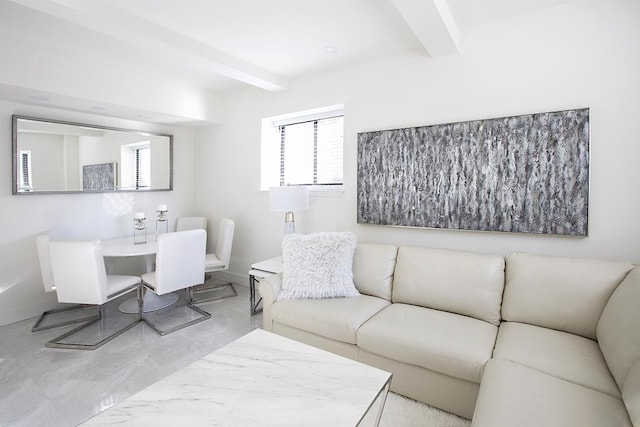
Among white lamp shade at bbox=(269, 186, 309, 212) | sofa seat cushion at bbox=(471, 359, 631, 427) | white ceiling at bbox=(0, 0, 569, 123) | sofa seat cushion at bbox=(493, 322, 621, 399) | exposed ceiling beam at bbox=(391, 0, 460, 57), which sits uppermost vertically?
white ceiling at bbox=(0, 0, 569, 123)

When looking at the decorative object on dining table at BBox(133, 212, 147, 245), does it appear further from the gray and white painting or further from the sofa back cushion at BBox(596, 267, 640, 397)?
the sofa back cushion at BBox(596, 267, 640, 397)

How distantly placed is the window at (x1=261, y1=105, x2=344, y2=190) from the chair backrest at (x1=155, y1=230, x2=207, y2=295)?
1176 millimetres

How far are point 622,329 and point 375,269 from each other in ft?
4.69

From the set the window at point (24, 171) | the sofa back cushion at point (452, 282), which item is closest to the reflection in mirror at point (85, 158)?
the window at point (24, 171)

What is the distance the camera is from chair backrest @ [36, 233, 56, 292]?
110 inches

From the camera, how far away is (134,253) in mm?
2939

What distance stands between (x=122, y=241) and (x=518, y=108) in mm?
4049

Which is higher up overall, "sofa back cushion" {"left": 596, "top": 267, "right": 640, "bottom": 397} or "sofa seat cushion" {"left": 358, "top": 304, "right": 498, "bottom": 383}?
"sofa back cushion" {"left": 596, "top": 267, "right": 640, "bottom": 397}

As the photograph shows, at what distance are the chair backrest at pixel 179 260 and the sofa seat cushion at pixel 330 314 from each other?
106 centimetres

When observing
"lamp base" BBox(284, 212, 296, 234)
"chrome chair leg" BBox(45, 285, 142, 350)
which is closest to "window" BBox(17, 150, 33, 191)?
"chrome chair leg" BBox(45, 285, 142, 350)

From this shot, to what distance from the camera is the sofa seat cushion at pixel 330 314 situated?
2.04 meters

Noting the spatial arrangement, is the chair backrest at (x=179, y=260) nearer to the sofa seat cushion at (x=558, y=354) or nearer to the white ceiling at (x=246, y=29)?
the white ceiling at (x=246, y=29)

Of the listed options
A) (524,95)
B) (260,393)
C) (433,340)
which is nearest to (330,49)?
(524,95)

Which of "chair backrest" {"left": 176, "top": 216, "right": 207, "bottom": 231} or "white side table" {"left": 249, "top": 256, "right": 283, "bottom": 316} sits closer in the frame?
"white side table" {"left": 249, "top": 256, "right": 283, "bottom": 316}
